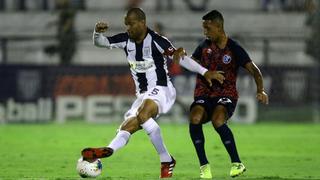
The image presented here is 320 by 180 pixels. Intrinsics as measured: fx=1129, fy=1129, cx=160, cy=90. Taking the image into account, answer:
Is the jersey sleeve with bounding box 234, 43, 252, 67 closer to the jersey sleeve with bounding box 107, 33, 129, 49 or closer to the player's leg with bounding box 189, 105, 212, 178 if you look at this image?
the player's leg with bounding box 189, 105, 212, 178

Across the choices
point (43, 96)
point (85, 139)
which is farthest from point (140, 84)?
point (43, 96)

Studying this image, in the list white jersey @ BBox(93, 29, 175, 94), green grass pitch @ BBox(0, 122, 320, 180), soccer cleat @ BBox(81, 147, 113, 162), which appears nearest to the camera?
soccer cleat @ BBox(81, 147, 113, 162)

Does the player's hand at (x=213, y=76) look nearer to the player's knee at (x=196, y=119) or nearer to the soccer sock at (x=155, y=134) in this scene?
the player's knee at (x=196, y=119)

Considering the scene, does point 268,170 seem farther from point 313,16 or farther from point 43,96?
point 313,16

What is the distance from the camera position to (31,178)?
1471 centimetres

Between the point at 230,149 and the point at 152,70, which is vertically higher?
the point at 152,70

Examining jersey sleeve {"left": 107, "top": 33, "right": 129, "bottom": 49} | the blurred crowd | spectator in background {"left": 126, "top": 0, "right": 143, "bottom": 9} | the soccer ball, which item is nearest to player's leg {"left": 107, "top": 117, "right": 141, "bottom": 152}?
the soccer ball

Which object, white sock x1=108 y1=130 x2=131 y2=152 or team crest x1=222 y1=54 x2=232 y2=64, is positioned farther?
team crest x1=222 y1=54 x2=232 y2=64

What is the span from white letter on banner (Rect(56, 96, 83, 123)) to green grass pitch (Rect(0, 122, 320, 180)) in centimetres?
53

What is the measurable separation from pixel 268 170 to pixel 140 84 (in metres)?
2.61

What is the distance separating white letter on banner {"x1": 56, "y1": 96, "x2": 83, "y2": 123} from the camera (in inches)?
1200

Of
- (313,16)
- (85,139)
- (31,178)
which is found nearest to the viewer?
(31,178)

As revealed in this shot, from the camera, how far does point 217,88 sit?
49.4ft

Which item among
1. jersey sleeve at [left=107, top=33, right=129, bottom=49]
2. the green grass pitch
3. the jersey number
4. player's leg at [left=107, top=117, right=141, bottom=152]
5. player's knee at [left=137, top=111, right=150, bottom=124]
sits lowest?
the green grass pitch
